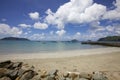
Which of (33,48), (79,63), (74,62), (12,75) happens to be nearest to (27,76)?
(12,75)

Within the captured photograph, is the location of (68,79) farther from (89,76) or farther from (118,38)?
(118,38)

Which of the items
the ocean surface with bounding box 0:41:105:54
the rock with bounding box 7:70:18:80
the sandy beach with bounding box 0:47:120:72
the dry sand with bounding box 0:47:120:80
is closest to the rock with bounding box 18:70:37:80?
the rock with bounding box 7:70:18:80

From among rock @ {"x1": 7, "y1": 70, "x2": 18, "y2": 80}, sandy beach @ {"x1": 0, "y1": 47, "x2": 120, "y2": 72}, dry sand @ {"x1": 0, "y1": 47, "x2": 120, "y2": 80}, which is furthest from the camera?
sandy beach @ {"x1": 0, "y1": 47, "x2": 120, "y2": 72}

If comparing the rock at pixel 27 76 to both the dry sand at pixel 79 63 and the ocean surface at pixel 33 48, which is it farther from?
the ocean surface at pixel 33 48

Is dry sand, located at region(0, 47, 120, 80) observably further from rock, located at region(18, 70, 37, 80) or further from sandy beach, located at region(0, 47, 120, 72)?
rock, located at region(18, 70, 37, 80)

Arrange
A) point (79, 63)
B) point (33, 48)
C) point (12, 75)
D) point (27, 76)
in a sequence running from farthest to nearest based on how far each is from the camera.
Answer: point (33, 48) < point (79, 63) < point (12, 75) < point (27, 76)

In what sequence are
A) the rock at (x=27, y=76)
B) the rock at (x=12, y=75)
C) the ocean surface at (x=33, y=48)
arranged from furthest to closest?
the ocean surface at (x=33, y=48)
the rock at (x=12, y=75)
the rock at (x=27, y=76)

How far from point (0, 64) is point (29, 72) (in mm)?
3088

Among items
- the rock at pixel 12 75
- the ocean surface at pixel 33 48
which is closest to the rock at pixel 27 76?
the rock at pixel 12 75

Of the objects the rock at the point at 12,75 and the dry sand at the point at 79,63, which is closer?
the rock at the point at 12,75

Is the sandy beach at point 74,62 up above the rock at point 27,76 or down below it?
below

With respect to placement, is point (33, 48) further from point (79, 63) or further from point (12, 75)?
point (12, 75)

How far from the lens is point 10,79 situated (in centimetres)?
601

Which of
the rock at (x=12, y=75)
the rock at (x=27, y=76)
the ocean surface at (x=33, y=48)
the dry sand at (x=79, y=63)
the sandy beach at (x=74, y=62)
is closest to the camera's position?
the rock at (x=27, y=76)
